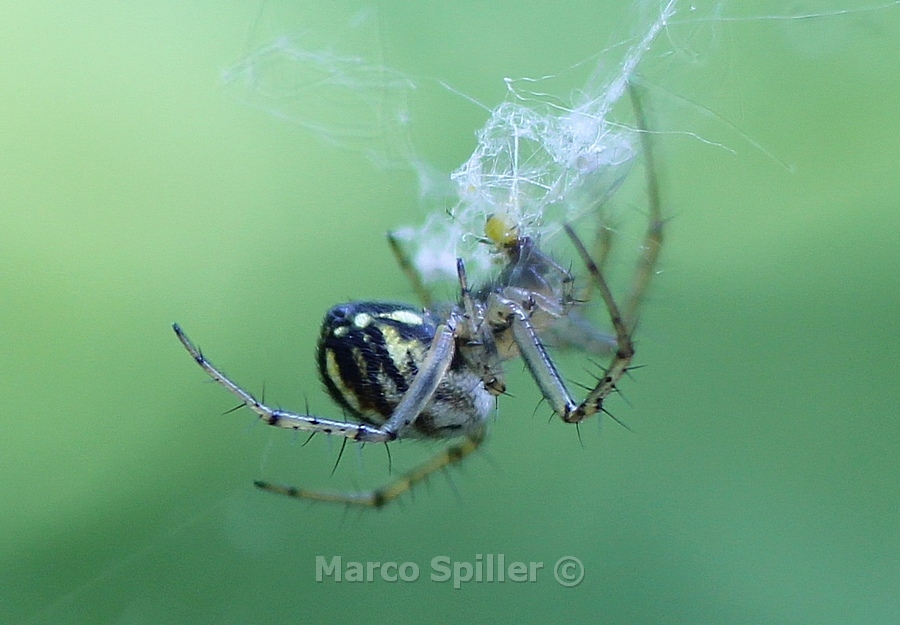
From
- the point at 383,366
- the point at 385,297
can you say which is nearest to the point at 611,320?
the point at 383,366

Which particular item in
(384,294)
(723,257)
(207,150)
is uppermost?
(207,150)

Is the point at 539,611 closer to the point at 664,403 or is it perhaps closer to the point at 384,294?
the point at 664,403

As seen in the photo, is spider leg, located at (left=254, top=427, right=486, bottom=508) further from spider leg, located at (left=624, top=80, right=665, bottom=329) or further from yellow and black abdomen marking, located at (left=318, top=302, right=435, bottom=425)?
spider leg, located at (left=624, top=80, right=665, bottom=329)

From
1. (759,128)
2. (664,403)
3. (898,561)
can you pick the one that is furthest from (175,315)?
(898,561)

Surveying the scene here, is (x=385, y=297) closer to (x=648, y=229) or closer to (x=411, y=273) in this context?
(x=411, y=273)

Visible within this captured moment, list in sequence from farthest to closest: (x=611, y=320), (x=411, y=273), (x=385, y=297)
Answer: (x=385, y=297) → (x=411, y=273) → (x=611, y=320)

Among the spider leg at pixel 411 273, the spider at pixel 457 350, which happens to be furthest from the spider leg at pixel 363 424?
the spider leg at pixel 411 273
